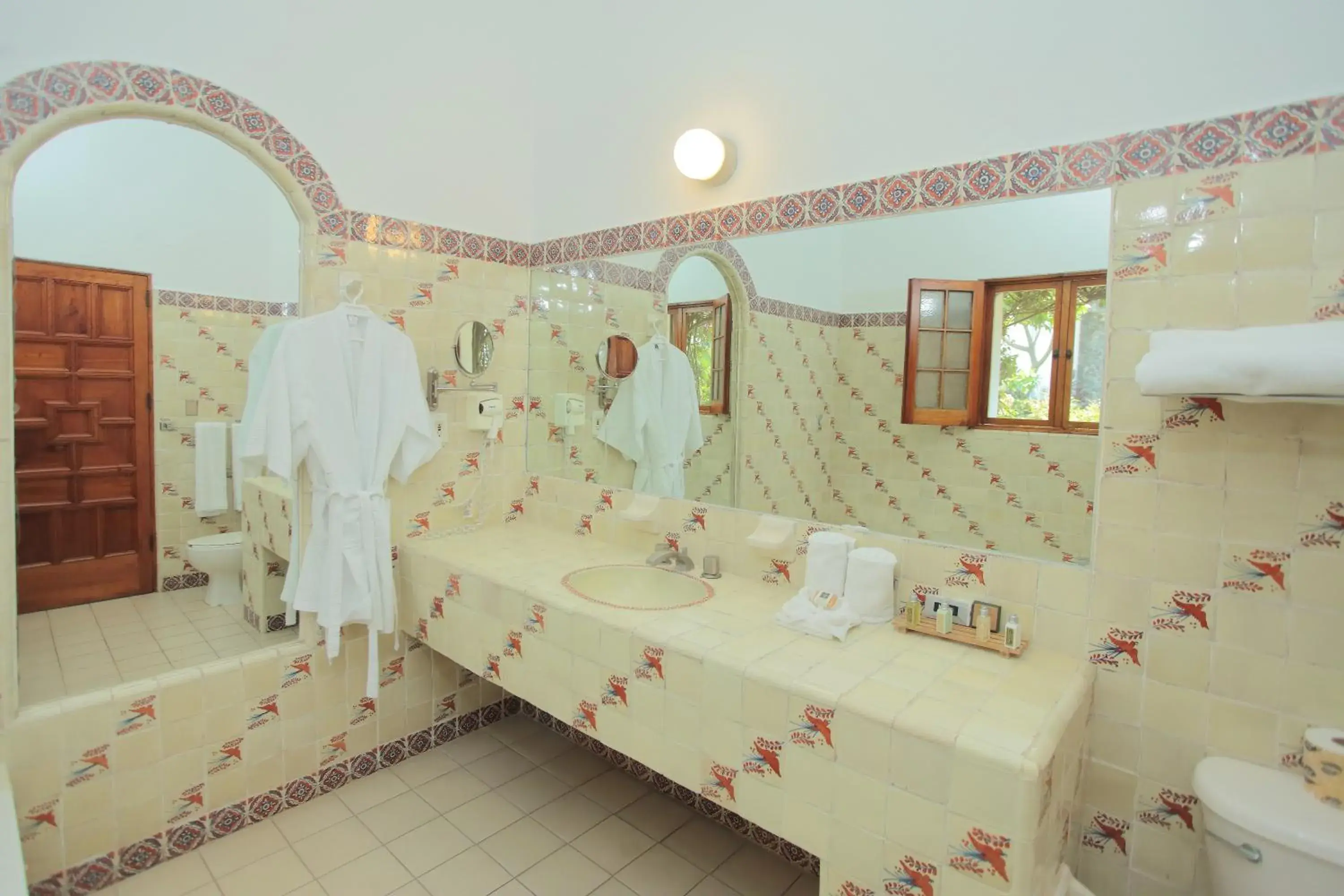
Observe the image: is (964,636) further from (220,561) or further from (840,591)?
(220,561)

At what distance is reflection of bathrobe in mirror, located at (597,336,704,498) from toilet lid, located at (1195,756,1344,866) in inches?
62.5

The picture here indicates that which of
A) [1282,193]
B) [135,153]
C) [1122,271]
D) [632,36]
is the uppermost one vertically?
[632,36]

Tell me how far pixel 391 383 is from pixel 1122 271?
2.19 m

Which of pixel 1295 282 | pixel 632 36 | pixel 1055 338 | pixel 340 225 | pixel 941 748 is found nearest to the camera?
pixel 941 748

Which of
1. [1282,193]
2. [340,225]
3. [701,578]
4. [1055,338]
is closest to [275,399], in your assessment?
[340,225]

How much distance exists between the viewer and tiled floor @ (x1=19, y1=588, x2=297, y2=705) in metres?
1.91

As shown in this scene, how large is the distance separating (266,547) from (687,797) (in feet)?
5.98

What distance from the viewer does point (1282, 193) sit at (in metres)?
1.31

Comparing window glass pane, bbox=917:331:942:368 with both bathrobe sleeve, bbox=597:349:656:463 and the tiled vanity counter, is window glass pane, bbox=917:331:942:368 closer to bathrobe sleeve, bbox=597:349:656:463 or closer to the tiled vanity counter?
bathrobe sleeve, bbox=597:349:656:463

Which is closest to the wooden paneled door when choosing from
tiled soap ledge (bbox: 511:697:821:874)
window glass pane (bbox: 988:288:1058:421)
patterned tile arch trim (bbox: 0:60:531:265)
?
patterned tile arch trim (bbox: 0:60:531:265)

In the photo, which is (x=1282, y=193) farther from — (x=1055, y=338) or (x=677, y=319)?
(x=677, y=319)

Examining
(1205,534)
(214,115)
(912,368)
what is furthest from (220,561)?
(1205,534)

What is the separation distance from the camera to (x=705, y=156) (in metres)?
2.17

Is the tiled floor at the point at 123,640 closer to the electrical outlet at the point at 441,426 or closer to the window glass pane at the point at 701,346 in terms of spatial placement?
the electrical outlet at the point at 441,426
